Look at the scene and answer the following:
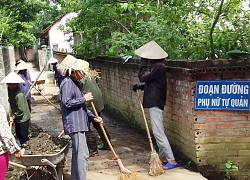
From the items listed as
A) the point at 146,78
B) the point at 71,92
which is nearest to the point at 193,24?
the point at 146,78

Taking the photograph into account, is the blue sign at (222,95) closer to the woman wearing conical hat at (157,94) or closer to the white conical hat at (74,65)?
the woman wearing conical hat at (157,94)

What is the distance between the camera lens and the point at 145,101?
5879mm

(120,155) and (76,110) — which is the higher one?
(76,110)

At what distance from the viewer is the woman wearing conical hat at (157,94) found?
Answer: 5742mm

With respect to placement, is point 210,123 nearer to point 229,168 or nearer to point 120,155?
point 229,168

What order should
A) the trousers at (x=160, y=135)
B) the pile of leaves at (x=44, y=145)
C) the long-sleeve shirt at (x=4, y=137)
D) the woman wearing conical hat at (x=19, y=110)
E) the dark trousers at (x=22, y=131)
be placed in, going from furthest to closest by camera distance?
the dark trousers at (x=22, y=131), the woman wearing conical hat at (x=19, y=110), the trousers at (x=160, y=135), the pile of leaves at (x=44, y=145), the long-sleeve shirt at (x=4, y=137)

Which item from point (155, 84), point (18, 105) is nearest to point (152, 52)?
point (155, 84)

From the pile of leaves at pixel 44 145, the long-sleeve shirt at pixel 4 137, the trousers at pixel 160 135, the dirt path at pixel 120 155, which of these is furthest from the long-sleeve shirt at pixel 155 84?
the long-sleeve shirt at pixel 4 137

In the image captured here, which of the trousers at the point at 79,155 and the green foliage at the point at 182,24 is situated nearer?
the trousers at the point at 79,155

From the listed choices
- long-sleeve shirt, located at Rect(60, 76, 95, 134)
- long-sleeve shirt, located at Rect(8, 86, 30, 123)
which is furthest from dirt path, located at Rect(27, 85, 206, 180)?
long-sleeve shirt, located at Rect(8, 86, 30, 123)

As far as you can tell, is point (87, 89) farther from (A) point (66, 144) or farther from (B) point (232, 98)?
(B) point (232, 98)

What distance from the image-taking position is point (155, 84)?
5.83 meters

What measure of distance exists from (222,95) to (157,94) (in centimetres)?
100

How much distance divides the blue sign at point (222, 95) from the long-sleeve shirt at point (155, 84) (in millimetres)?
618
